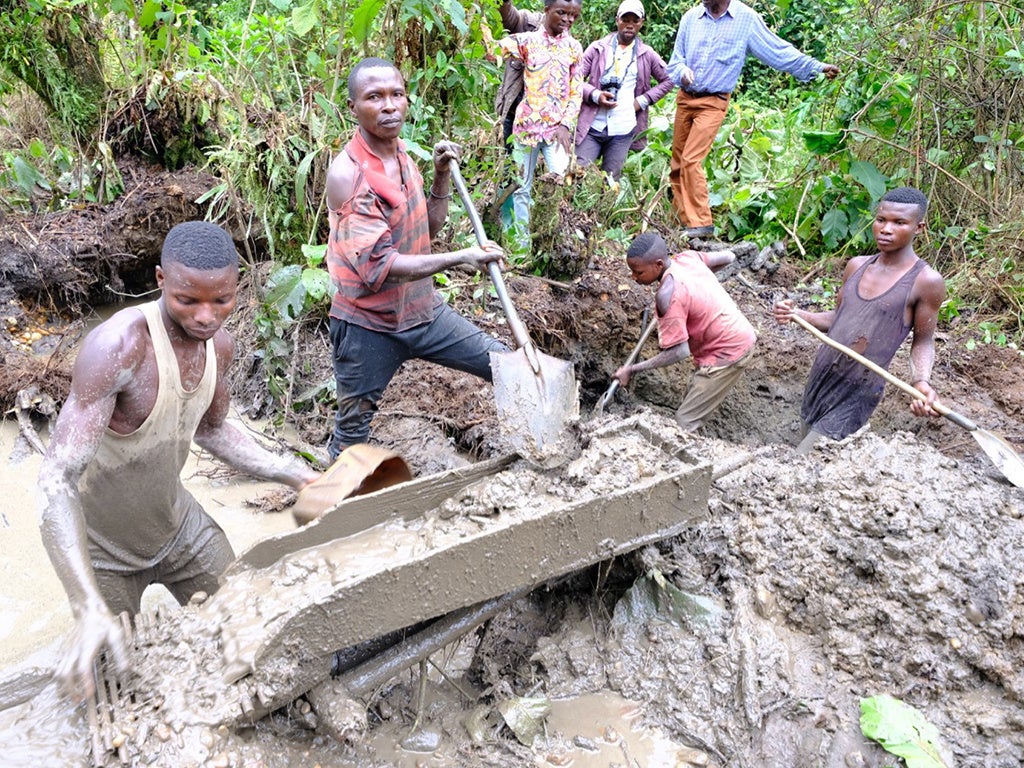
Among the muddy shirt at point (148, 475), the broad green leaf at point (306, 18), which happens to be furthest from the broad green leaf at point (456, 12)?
the muddy shirt at point (148, 475)

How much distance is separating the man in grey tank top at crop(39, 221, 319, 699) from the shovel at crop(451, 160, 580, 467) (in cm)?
86

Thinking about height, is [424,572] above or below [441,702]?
above

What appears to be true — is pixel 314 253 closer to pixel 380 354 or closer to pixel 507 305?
pixel 380 354

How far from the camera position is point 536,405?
10.2ft

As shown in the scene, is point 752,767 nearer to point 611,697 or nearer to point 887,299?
point 611,697

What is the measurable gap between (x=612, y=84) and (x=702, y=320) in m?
2.90

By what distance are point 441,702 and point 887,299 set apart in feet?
9.21

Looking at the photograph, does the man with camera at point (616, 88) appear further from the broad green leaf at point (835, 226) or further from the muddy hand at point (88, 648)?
the muddy hand at point (88, 648)

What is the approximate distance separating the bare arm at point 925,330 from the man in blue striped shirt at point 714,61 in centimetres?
307

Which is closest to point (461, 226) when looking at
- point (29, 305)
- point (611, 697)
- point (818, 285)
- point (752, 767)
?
point (818, 285)

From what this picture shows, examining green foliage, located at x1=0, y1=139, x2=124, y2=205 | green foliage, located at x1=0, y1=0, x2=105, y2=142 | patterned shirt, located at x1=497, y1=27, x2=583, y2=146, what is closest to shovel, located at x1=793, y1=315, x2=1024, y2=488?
patterned shirt, located at x1=497, y1=27, x2=583, y2=146

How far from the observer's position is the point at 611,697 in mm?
2604

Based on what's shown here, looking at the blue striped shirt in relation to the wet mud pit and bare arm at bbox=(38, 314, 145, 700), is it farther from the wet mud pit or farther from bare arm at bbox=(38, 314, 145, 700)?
bare arm at bbox=(38, 314, 145, 700)

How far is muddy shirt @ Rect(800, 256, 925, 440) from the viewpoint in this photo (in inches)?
143
